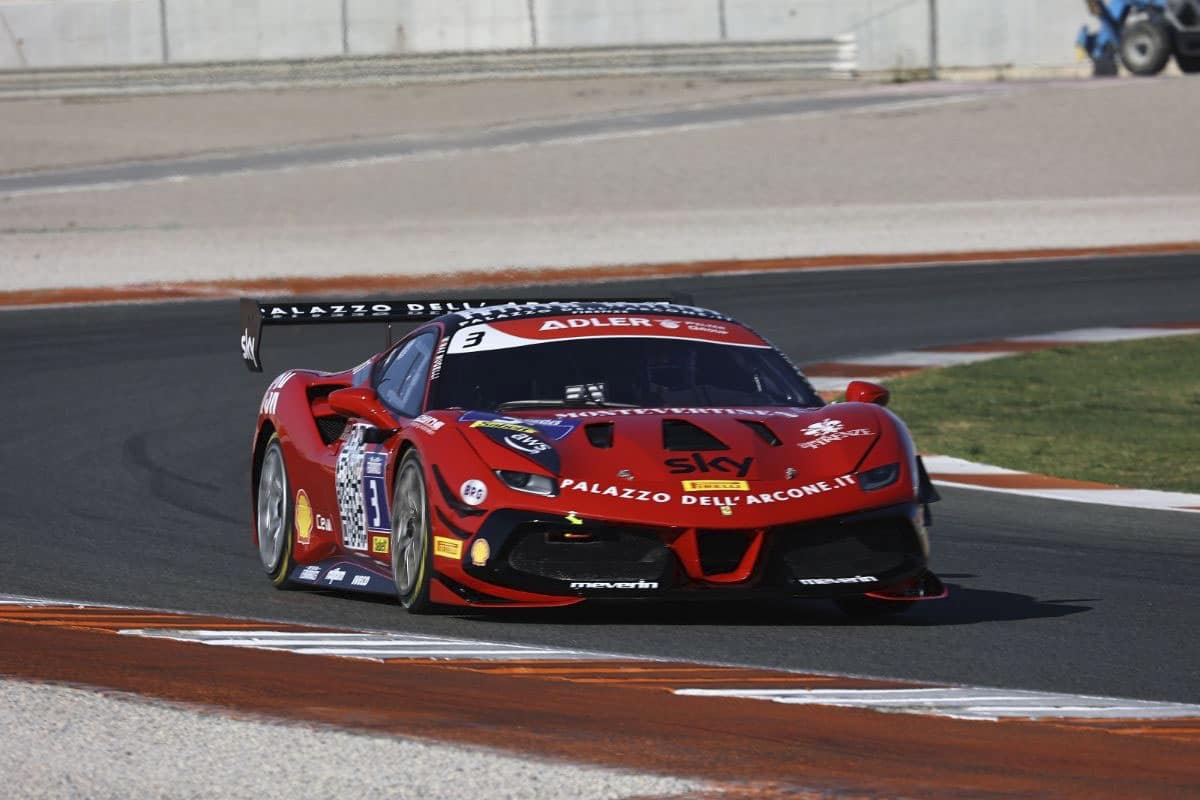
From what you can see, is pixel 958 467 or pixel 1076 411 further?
pixel 1076 411

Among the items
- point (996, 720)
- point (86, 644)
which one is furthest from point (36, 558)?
point (996, 720)

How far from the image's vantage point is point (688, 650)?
23.0 ft

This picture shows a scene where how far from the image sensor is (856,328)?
64.2 feet

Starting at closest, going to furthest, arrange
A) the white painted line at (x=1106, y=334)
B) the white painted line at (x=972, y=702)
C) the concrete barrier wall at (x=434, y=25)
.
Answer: the white painted line at (x=972, y=702) < the white painted line at (x=1106, y=334) < the concrete barrier wall at (x=434, y=25)

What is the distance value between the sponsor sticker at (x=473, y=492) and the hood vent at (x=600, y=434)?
403mm

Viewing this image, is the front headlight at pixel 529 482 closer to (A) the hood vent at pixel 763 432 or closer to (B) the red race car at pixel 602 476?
(B) the red race car at pixel 602 476

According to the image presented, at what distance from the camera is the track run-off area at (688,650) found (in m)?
5.34

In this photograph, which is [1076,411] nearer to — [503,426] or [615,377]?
[615,377]

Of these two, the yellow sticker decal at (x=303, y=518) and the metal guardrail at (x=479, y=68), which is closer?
the yellow sticker decal at (x=303, y=518)

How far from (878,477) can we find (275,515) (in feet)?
8.81

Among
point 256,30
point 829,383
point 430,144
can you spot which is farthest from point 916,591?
point 256,30

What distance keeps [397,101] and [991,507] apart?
30.8 meters

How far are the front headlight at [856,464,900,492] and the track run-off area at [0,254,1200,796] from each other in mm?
481

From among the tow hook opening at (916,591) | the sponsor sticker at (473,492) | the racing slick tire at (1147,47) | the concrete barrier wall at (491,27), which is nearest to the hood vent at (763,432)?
the tow hook opening at (916,591)
